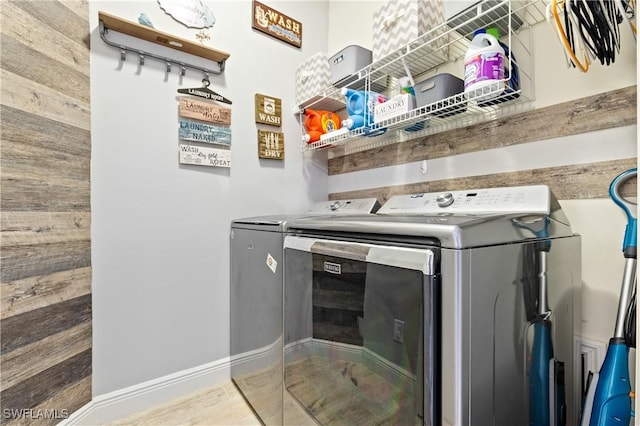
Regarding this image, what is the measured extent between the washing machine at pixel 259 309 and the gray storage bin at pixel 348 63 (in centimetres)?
69

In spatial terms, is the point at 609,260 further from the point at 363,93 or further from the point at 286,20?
the point at 286,20

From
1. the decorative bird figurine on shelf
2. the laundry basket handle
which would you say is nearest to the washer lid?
the laundry basket handle

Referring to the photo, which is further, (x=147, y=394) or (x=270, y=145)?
(x=270, y=145)

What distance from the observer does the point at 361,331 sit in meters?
0.97

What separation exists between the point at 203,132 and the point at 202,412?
1.45m

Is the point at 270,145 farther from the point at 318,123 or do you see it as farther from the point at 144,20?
the point at 144,20

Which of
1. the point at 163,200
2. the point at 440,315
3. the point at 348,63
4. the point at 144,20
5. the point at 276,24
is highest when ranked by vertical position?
the point at 276,24

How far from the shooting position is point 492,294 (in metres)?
0.78

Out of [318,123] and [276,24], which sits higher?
[276,24]

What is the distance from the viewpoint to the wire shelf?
3.92 feet

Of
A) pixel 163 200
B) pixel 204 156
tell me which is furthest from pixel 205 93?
pixel 163 200

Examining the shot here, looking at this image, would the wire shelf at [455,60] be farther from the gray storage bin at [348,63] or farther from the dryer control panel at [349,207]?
the dryer control panel at [349,207]

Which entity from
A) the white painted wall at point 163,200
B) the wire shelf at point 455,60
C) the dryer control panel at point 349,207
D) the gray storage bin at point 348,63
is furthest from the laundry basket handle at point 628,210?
the white painted wall at point 163,200

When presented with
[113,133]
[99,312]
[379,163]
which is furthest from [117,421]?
[379,163]
